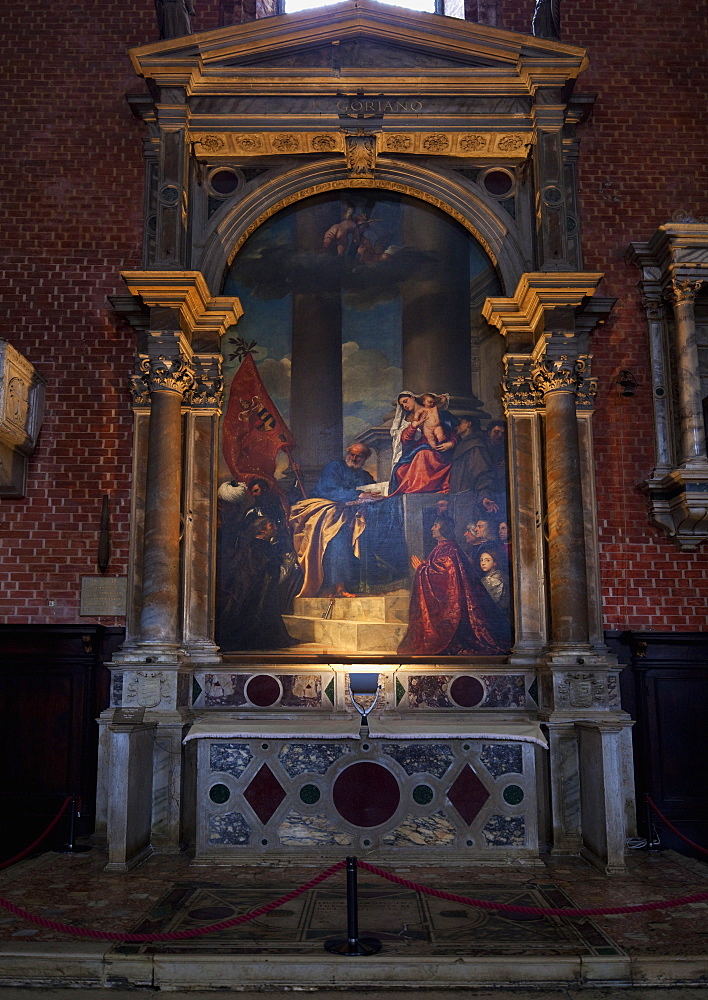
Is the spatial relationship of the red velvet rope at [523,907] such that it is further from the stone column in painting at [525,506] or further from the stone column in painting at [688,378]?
the stone column in painting at [688,378]

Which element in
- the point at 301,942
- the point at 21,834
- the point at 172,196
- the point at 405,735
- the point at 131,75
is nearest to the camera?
the point at 301,942

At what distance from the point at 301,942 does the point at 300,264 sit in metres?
7.23

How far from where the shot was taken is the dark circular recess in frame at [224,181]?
10.6 metres

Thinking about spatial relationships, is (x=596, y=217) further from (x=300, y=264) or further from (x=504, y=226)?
(x=300, y=264)

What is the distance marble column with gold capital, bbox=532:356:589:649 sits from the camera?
30.0ft

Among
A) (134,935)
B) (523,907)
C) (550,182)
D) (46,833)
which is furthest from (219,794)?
(550,182)

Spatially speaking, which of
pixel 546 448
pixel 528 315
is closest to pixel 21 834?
pixel 546 448

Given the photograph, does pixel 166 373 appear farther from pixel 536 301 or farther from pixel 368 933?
pixel 368 933

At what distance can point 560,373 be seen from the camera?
31.4 ft

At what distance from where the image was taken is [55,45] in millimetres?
10891

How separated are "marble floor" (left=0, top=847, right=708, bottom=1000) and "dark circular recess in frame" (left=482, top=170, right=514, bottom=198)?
7225 mm

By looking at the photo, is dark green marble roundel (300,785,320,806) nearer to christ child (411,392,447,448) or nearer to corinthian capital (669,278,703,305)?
christ child (411,392,447,448)

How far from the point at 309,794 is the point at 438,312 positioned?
5.34 metres

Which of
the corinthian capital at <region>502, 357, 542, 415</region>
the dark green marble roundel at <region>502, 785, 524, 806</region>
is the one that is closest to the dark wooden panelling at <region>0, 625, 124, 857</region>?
the dark green marble roundel at <region>502, 785, 524, 806</region>
